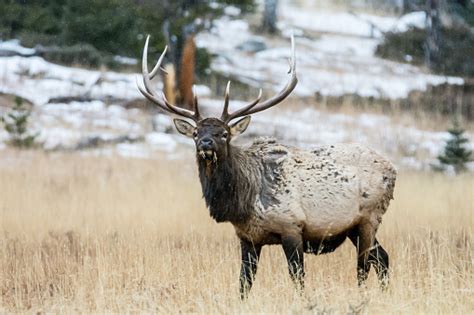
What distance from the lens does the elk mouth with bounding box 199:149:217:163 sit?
7.25m

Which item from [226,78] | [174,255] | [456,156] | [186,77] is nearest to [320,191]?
[174,255]

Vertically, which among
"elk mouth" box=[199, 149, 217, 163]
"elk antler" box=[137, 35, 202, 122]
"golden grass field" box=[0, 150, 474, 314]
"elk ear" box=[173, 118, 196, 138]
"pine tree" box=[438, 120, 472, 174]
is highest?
"elk antler" box=[137, 35, 202, 122]

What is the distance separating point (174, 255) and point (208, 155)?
2.03 metres

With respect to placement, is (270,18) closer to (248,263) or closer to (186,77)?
(186,77)

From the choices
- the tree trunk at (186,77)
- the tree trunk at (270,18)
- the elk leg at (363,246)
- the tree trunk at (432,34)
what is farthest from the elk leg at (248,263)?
the tree trunk at (270,18)

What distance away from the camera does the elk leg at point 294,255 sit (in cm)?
746

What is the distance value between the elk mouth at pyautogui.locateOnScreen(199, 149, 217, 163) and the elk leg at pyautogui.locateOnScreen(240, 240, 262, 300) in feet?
2.48

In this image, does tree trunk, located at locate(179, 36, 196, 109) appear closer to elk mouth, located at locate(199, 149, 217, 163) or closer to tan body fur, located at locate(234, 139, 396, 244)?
tan body fur, located at locate(234, 139, 396, 244)

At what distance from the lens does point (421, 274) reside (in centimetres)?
809

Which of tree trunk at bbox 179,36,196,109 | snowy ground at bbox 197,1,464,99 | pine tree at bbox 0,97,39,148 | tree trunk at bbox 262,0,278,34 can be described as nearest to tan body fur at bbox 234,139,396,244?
pine tree at bbox 0,97,39,148

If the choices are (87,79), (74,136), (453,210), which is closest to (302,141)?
(74,136)

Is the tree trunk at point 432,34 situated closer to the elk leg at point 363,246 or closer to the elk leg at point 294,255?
the elk leg at point 363,246

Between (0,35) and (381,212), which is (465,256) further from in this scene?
(0,35)

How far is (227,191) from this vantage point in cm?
760
